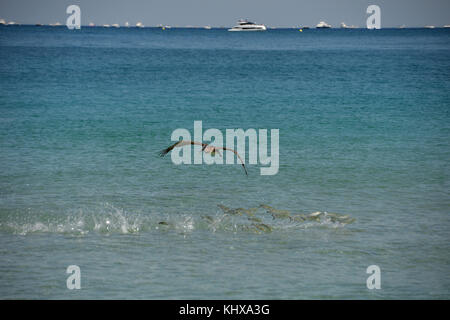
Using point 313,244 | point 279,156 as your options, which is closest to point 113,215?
point 313,244

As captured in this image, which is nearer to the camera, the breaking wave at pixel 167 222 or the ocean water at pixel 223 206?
the ocean water at pixel 223 206

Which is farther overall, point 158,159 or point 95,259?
point 158,159

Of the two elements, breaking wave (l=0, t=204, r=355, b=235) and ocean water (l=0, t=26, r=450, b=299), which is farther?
breaking wave (l=0, t=204, r=355, b=235)

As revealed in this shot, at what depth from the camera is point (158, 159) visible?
20906 mm

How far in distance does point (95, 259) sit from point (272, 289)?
3519 millimetres

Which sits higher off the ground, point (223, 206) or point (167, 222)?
point (223, 206)

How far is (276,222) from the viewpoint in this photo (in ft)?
46.0

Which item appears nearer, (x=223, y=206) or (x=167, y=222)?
(x=167, y=222)
